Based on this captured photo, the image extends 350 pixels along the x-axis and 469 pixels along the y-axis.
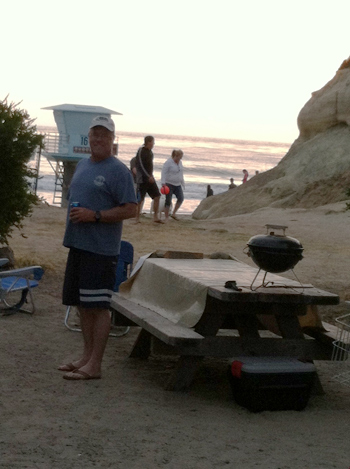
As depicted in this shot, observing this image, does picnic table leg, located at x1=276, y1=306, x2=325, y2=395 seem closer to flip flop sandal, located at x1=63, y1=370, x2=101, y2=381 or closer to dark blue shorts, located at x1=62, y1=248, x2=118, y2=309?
dark blue shorts, located at x1=62, y1=248, x2=118, y2=309

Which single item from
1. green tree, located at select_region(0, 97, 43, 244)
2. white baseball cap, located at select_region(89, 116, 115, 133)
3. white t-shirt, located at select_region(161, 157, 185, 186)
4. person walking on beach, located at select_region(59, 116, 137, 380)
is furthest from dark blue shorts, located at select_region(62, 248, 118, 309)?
white t-shirt, located at select_region(161, 157, 185, 186)

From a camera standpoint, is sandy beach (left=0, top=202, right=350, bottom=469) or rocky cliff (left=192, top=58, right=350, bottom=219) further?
rocky cliff (left=192, top=58, right=350, bottom=219)

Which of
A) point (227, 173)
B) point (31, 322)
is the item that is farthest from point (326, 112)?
point (227, 173)

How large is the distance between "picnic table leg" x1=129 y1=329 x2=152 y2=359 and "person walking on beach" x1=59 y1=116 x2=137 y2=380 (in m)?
0.76

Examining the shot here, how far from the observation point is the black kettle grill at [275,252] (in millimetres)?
4969

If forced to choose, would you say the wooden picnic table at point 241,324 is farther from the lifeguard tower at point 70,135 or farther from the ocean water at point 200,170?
the lifeguard tower at point 70,135

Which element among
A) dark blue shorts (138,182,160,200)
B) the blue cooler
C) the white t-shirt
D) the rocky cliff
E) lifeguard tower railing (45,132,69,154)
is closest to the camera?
the blue cooler

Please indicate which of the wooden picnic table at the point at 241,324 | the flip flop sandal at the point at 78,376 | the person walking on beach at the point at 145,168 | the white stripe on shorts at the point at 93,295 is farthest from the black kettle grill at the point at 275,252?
the person walking on beach at the point at 145,168

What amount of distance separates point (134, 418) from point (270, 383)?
89cm

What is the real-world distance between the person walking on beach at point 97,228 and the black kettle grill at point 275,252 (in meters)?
0.89

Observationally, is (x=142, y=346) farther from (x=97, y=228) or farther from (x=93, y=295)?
(x=97, y=228)

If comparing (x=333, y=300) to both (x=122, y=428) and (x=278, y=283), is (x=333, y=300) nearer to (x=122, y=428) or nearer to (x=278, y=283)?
(x=278, y=283)

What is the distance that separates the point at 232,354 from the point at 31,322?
101 inches

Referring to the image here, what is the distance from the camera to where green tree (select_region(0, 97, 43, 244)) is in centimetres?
883
